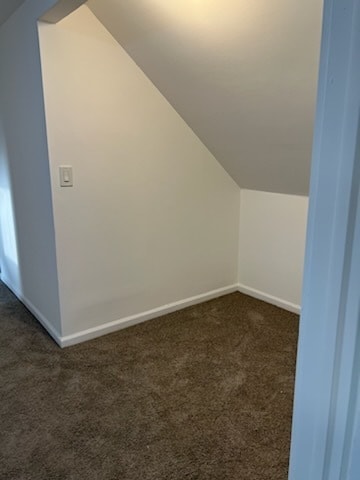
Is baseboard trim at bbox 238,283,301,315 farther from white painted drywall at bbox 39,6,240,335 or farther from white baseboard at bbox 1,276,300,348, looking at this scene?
white painted drywall at bbox 39,6,240,335

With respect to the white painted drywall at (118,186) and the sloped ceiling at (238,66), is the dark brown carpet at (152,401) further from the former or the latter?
the sloped ceiling at (238,66)

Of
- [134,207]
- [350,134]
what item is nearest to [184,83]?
[134,207]

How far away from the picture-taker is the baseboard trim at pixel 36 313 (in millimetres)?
2345

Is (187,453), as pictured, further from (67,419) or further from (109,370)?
(109,370)

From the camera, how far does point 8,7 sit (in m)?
2.03

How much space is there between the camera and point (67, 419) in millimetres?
1689

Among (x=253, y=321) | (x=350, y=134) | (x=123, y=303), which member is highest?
(x=350, y=134)

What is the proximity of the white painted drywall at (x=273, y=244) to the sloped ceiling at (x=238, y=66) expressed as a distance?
0.22 metres

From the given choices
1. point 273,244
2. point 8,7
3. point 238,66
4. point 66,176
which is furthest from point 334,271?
point 273,244

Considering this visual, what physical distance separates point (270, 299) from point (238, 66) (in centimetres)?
188

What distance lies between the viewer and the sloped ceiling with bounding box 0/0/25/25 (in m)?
1.96

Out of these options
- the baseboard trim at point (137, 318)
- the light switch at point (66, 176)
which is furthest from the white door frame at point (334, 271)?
the baseboard trim at point (137, 318)

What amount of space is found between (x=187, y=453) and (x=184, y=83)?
1.92 meters

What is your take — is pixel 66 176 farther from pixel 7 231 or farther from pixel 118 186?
pixel 7 231
